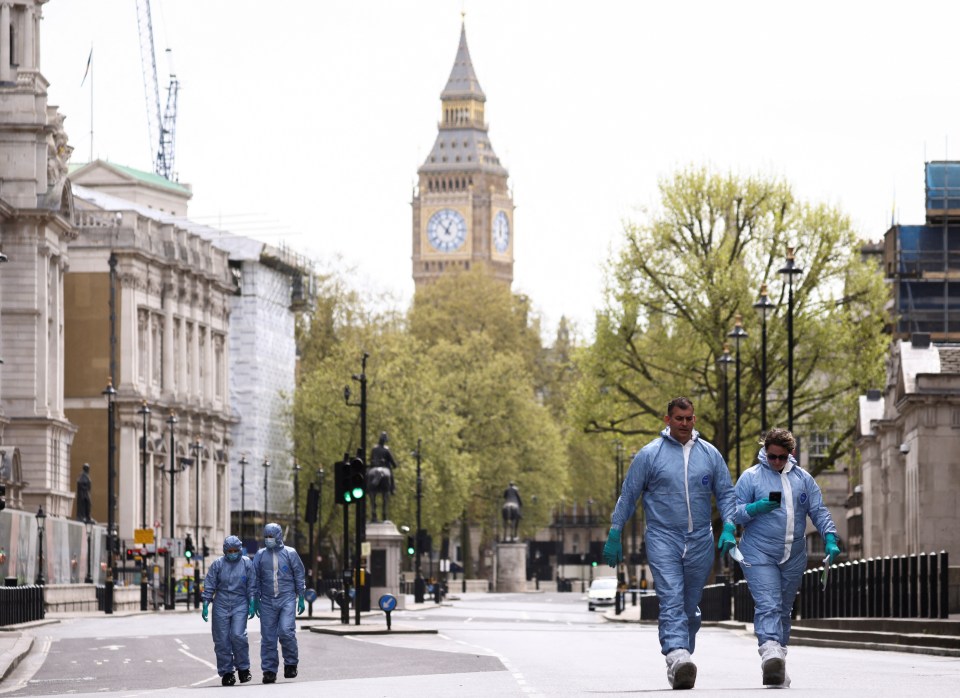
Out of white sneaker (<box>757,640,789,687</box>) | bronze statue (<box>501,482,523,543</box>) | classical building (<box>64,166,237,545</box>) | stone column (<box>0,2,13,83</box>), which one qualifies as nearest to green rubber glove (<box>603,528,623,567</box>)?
white sneaker (<box>757,640,789,687</box>)

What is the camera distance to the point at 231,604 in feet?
84.4

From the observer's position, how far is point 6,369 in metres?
90.9

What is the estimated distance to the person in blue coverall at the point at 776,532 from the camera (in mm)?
18125

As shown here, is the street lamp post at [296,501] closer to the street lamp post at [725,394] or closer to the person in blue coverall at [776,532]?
the street lamp post at [725,394]

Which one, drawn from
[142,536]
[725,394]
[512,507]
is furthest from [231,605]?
[512,507]

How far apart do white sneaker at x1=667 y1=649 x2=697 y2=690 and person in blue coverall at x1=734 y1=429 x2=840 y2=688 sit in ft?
2.79

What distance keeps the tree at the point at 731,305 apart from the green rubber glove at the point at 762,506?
4836 centimetres

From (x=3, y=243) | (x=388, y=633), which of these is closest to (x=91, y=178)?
(x=3, y=243)

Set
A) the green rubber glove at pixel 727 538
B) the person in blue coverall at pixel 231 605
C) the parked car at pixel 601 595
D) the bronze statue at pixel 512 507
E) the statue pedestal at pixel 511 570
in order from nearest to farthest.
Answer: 1. the green rubber glove at pixel 727 538
2. the person in blue coverall at pixel 231 605
3. the parked car at pixel 601 595
4. the bronze statue at pixel 512 507
5. the statue pedestal at pixel 511 570

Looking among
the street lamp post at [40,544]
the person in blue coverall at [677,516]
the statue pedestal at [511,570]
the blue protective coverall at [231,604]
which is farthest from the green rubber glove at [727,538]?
the statue pedestal at [511,570]

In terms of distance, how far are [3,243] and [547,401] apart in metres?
59.6

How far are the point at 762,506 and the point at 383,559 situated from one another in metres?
52.6

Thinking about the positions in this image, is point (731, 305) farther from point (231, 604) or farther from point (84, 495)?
point (231, 604)

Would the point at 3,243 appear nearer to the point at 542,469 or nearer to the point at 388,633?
the point at 542,469
